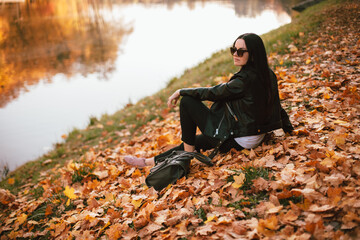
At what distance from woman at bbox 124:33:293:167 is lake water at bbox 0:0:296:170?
5.32 meters

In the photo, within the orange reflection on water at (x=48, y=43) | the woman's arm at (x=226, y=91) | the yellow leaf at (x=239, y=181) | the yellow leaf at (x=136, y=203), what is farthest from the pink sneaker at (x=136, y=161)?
the orange reflection on water at (x=48, y=43)

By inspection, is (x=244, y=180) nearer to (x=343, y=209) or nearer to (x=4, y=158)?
(x=343, y=209)

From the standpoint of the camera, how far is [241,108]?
257 centimetres

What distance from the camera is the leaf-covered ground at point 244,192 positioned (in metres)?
1.73

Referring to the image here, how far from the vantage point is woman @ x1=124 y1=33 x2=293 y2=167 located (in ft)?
8.10

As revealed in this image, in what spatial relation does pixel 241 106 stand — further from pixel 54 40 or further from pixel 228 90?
pixel 54 40

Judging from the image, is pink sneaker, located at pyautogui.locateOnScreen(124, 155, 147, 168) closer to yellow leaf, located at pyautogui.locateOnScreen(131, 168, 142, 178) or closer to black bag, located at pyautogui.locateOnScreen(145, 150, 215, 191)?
yellow leaf, located at pyautogui.locateOnScreen(131, 168, 142, 178)

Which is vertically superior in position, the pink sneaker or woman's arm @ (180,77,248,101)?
woman's arm @ (180,77,248,101)

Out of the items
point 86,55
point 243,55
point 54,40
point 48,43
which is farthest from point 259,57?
point 54,40

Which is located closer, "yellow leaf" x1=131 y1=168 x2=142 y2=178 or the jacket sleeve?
the jacket sleeve

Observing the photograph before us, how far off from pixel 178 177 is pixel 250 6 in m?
18.9

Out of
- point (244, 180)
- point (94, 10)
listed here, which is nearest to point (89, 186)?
point (244, 180)

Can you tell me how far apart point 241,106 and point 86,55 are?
1296 cm

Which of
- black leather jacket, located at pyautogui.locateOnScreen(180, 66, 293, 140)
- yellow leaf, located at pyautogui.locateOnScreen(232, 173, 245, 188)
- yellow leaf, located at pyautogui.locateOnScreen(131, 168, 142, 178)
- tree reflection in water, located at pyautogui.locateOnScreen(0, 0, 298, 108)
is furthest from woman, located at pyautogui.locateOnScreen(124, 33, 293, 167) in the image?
tree reflection in water, located at pyautogui.locateOnScreen(0, 0, 298, 108)
